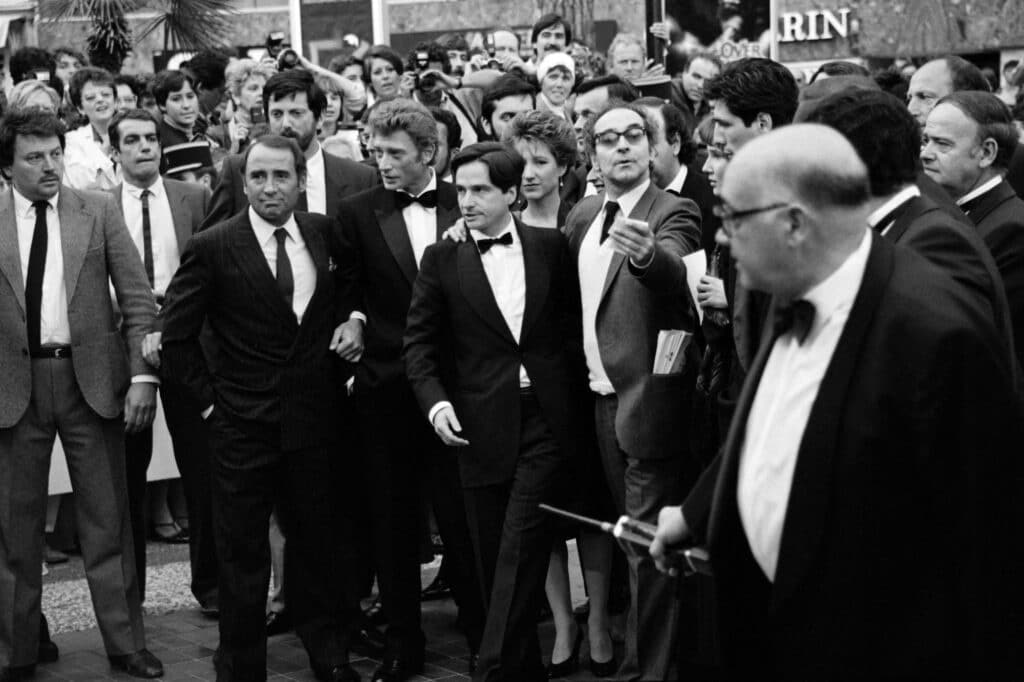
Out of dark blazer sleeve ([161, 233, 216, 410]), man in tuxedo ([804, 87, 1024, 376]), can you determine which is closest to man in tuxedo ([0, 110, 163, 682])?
dark blazer sleeve ([161, 233, 216, 410])

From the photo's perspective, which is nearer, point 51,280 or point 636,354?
point 636,354

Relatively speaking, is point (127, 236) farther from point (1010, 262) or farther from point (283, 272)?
point (1010, 262)

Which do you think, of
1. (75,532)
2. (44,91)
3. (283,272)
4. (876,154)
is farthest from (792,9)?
(876,154)

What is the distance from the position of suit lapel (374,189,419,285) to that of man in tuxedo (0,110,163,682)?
1210 mm

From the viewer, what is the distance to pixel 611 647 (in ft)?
23.4

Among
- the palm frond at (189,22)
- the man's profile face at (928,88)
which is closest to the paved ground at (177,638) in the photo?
the man's profile face at (928,88)

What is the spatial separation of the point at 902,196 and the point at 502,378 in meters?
2.55

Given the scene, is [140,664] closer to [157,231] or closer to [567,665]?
[567,665]

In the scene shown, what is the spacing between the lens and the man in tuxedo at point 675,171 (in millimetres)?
7453

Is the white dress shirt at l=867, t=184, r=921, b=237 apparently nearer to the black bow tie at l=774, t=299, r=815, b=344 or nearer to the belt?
the black bow tie at l=774, t=299, r=815, b=344

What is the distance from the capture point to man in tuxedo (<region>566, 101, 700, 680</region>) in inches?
256

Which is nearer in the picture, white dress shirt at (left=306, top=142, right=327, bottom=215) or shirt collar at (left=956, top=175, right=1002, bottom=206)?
shirt collar at (left=956, top=175, right=1002, bottom=206)

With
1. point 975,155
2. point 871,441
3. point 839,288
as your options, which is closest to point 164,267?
point 975,155

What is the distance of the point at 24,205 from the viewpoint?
23.9ft
